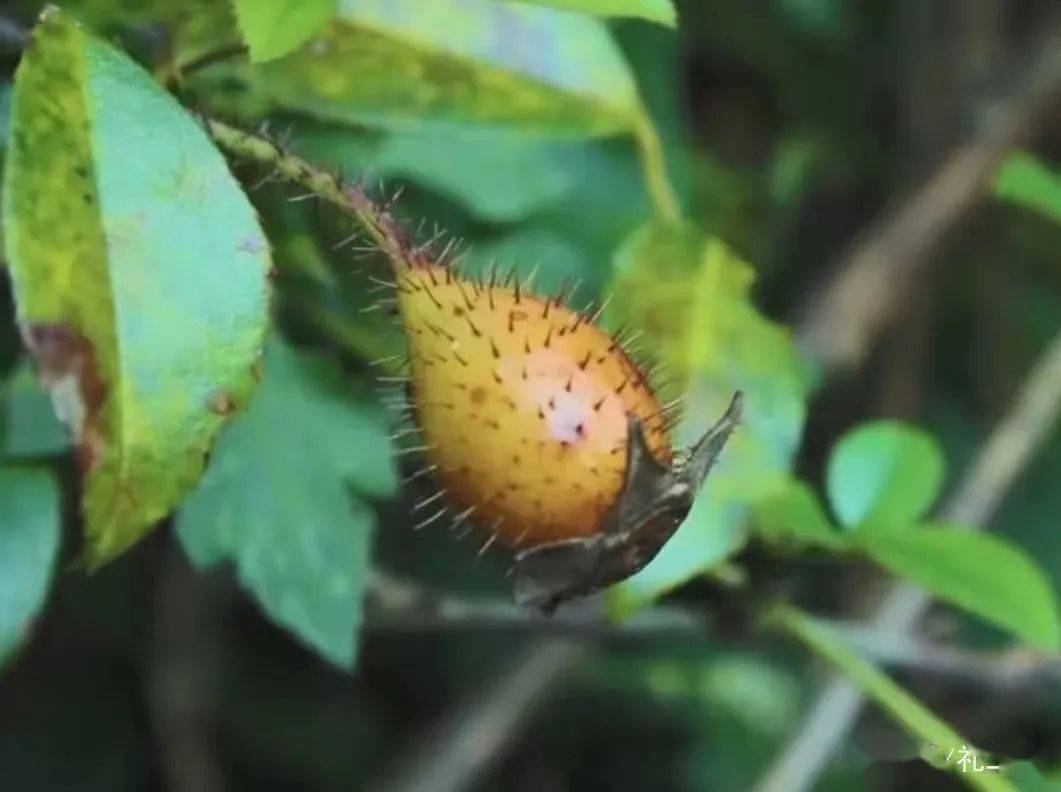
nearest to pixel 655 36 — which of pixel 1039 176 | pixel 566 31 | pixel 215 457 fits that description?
pixel 1039 176

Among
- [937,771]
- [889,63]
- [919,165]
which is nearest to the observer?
[937,771]

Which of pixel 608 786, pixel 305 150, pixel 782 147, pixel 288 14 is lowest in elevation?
pixel 608 786

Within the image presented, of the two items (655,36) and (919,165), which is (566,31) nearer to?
(655,36)

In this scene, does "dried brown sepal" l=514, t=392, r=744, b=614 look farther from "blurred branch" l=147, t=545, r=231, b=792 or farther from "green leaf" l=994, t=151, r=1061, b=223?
"blurred branch" l=147, t=545, r=231, b=792

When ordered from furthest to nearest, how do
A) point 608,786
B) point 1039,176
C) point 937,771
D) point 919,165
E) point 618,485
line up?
point 919,165 < point 608,786 < point 1039,176 < point 937,771 < point 618,485

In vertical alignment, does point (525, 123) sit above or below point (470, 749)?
above

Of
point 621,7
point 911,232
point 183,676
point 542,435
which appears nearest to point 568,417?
point 542,435
